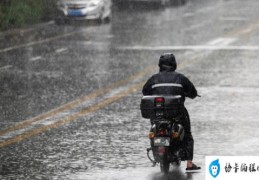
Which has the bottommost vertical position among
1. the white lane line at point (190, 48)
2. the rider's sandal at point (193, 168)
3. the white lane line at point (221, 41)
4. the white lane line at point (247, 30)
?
the white lane line at point (247, 30)

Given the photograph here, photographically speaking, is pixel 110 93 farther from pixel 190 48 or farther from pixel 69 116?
pixel 190 48

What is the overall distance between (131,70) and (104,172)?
35.5 feet

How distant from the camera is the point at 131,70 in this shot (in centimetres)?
2248

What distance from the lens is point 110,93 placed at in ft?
62.0

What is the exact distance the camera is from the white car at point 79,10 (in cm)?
3482

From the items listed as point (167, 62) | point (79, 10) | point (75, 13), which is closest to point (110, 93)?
point (167, 62)

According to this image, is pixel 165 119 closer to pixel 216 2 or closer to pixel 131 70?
pixel 131 70

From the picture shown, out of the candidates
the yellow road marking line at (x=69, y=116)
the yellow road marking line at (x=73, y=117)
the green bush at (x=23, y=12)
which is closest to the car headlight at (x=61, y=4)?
the green bush at (x=23, y=12)

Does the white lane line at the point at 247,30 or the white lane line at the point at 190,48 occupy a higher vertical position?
the white lane line at the point at 190,48

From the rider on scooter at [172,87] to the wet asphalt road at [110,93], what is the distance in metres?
0.36

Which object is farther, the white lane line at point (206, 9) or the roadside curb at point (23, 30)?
the white lane line at point (206, 9)

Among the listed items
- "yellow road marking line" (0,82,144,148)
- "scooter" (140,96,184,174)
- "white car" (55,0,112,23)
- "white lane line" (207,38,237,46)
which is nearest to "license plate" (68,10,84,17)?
"white car" (55,0,112,23)

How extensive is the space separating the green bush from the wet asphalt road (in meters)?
0.58

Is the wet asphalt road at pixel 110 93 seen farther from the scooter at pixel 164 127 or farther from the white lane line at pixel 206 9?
the white lane line at pixel 206 9
